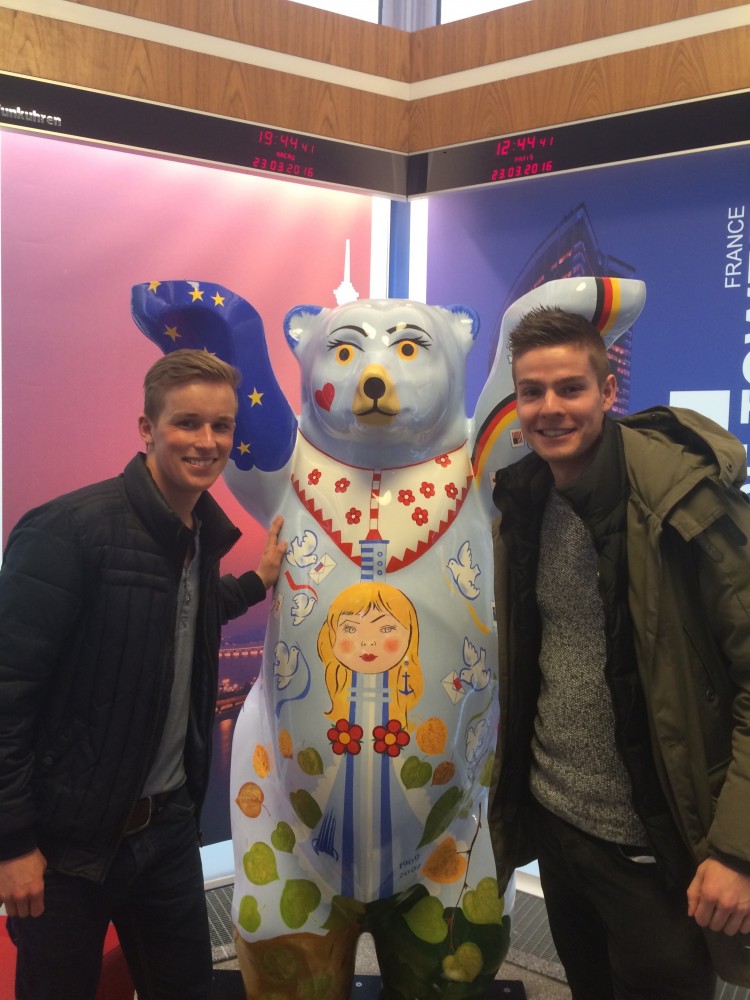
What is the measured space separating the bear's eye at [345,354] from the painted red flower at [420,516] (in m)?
0.35

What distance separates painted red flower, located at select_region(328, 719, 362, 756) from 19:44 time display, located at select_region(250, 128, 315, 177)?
5.50 ft

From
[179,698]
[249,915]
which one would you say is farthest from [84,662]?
[249,915]

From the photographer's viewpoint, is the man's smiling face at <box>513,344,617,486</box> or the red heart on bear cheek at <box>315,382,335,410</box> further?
the red heart on bear cheek at <box>315,382,335,410</box>

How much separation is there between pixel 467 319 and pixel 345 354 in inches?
13.2

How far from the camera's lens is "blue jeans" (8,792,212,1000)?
1.42 metres

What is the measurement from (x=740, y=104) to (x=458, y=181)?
33.8 inches

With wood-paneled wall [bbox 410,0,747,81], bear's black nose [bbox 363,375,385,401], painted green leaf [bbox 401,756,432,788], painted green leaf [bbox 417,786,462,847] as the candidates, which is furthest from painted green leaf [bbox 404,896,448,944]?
wood-paneled wall [bbox 410,0,747,81]

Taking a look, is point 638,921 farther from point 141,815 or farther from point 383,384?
point 383,384

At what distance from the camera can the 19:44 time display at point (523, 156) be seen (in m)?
2.65

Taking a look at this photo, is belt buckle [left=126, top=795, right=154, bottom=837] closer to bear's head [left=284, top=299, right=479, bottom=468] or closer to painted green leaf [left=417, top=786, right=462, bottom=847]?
painted green leaf [left=417, top=786, right=462, bottom=847]

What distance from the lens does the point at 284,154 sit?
2.69 meters

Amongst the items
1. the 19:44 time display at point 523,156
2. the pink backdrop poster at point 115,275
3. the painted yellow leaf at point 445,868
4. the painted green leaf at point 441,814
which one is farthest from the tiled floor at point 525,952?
the 19:44 time display at point 523,156

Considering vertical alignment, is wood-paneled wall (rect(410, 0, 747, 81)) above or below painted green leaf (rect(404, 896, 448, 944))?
above

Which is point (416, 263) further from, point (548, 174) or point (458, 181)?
point (548, 174)
